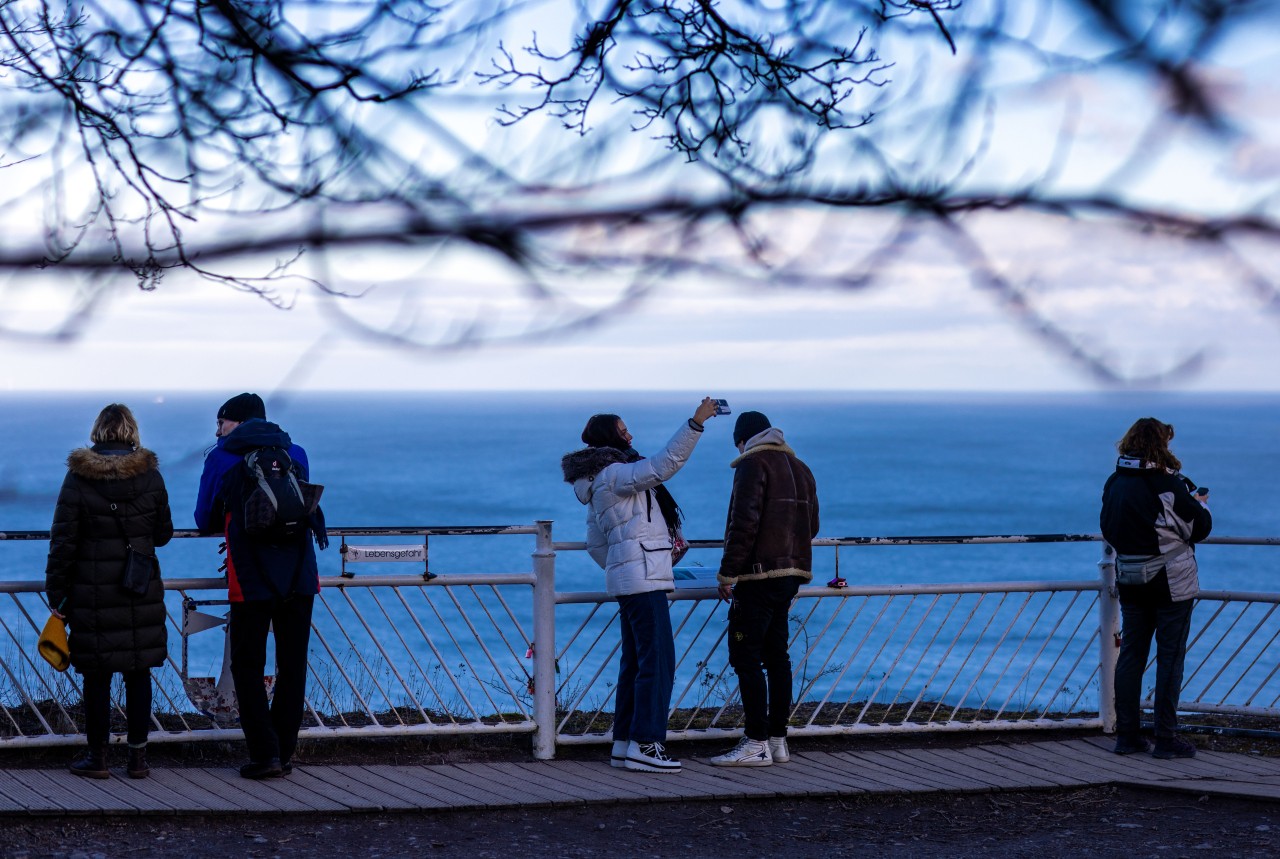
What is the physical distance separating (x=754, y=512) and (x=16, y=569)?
189 ft

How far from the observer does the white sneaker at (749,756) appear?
6484 millimetres

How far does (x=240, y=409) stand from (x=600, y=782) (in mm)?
2329

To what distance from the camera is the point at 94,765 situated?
591cm

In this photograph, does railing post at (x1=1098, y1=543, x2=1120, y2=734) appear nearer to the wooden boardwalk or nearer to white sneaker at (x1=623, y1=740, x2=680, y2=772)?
the wooden boardwalk

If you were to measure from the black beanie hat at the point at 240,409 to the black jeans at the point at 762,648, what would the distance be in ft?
7.65

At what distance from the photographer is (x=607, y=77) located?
322 cm

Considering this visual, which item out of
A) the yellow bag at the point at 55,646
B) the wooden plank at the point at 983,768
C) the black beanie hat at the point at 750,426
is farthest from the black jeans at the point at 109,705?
the wooden plank at the point at 983,768

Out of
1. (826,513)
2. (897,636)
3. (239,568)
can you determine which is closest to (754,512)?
(239,568)

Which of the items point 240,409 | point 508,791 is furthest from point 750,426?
point 240,409

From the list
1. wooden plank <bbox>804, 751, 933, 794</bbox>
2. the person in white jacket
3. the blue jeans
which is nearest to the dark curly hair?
wooden plank <bbox>804, 751, 933, 794</bbox>

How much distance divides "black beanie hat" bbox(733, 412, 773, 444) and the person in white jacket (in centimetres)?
44

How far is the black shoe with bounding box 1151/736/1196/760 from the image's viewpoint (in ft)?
22.0

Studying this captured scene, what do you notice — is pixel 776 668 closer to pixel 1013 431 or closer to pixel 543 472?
pixel 543 472

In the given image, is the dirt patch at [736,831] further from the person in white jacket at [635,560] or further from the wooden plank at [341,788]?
the person in white jacket at [635,560]
